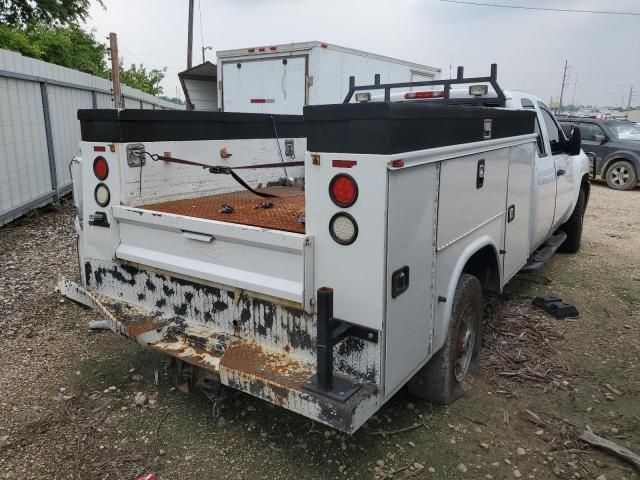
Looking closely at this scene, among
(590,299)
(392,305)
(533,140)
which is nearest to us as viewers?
(392,305)

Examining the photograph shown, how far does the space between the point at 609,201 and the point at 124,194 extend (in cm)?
1170

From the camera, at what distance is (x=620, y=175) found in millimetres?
14039

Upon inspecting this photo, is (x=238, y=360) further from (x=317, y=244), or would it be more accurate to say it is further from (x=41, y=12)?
(x=41, y=12)

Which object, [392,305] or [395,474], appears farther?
[395,474]

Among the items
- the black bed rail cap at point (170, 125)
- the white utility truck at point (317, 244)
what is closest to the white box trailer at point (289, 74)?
the black bed rail cap at point (170, 125)

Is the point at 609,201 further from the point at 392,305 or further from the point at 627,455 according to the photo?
the point at 392,305

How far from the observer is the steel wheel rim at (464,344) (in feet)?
11.1

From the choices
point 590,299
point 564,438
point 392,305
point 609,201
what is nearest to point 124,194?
point 392,305

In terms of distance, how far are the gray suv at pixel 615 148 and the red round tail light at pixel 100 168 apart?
13025 mm

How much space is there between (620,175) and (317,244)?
551 inches

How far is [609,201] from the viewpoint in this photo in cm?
1221

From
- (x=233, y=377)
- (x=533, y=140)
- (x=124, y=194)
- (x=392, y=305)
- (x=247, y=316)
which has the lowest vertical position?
(x=233, y=377)

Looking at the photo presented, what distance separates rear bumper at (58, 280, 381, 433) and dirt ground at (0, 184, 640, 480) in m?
0.57

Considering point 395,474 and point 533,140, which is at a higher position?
point 533,140
